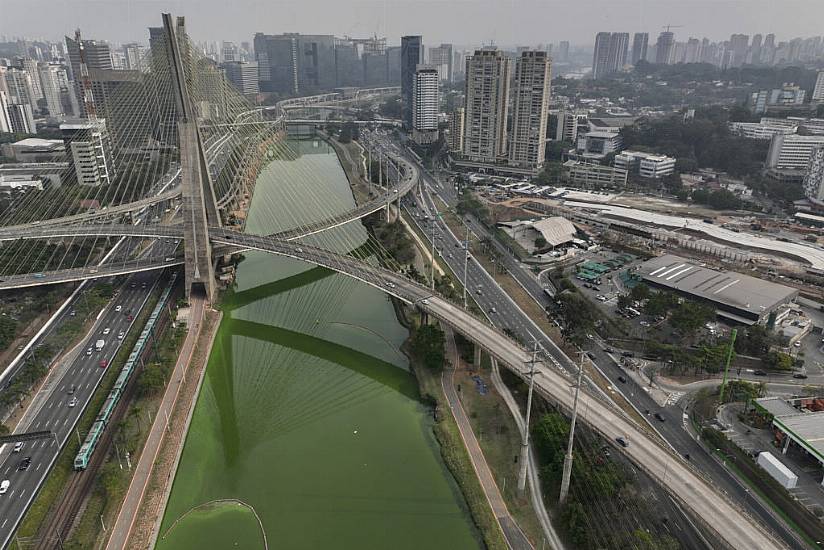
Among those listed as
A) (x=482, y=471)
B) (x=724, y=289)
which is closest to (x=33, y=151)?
(x=482, y=471)

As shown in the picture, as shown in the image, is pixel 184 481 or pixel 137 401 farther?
pixel 137 401

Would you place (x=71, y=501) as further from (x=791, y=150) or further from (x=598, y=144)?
(x=791, y=150)

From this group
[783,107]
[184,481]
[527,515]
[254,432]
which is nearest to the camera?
[527,515]

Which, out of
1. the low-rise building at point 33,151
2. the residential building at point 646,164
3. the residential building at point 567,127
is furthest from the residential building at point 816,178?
the low-rise building at point 33,151

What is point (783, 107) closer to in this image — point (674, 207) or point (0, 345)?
point (674, 207)

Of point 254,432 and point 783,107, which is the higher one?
point 783,107

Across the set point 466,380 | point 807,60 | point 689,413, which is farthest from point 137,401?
point 807,60
